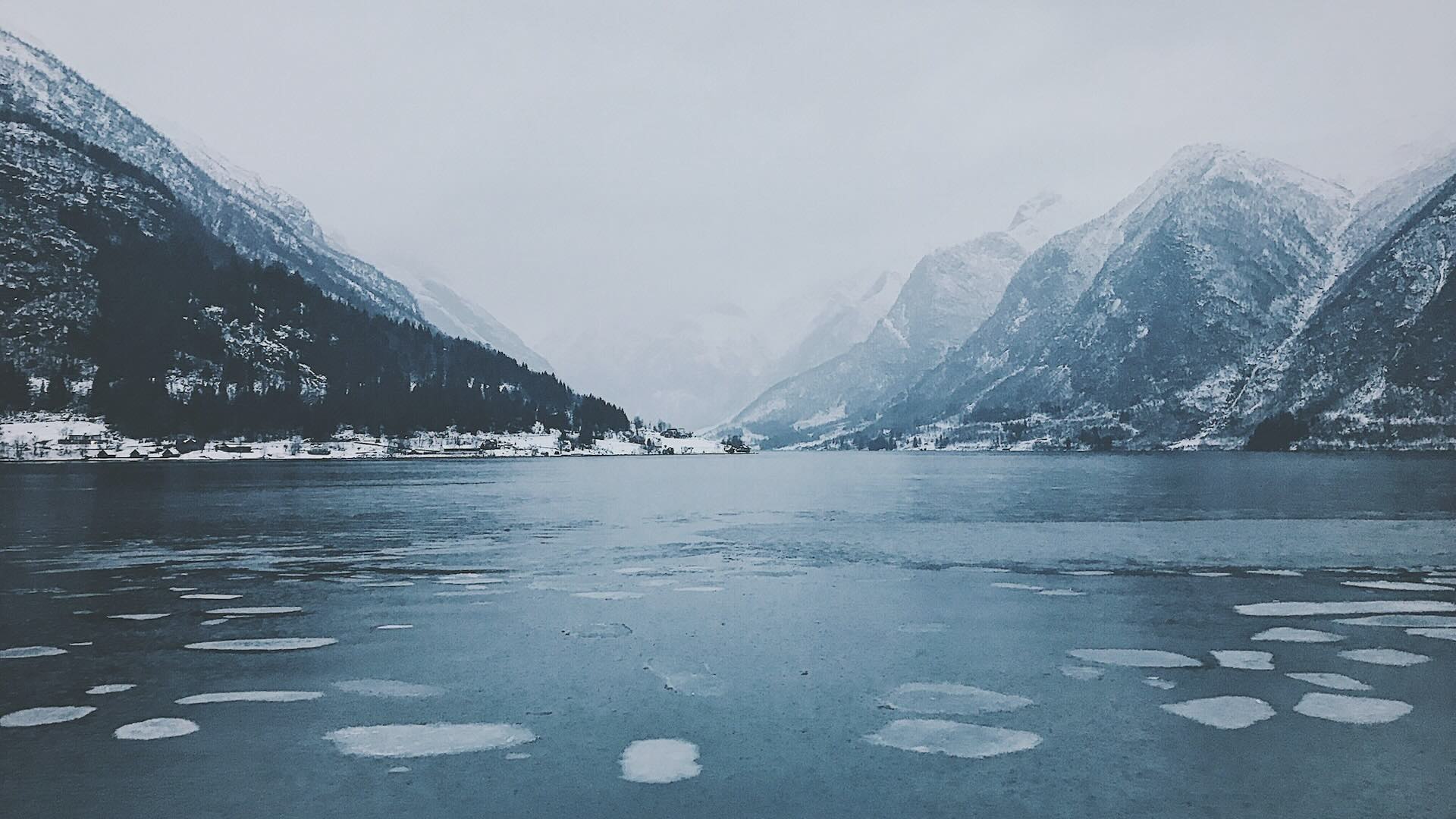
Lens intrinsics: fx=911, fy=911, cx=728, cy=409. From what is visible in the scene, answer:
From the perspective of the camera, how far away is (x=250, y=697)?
1748cm

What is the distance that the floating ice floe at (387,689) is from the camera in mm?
17766

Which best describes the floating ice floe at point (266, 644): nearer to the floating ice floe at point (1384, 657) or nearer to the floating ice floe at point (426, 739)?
the floating ice floe at point (426, 739)

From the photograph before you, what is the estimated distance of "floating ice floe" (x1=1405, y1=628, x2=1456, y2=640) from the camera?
22.5m

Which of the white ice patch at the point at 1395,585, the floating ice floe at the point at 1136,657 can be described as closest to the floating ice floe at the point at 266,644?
the floating ice floe at the point at 1136,657

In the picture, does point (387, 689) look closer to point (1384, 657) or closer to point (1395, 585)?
point (1384, 657)

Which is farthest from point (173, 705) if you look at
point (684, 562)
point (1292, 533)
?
point (1292, 533)

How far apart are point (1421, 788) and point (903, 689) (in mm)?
8284

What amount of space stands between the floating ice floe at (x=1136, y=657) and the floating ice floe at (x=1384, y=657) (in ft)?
12.1

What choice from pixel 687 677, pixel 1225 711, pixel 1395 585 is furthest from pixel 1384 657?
pixel 687 677

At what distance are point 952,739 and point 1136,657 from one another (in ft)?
27.1

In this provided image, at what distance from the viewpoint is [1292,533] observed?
50719 millimetres

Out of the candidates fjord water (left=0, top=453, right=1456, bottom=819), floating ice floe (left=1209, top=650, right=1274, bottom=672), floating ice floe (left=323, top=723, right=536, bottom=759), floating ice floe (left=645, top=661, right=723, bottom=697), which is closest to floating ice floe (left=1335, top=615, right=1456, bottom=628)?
fjord water (left=0, top=453, right=1456, bottom=819)

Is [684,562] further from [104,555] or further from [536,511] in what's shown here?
[536,511]

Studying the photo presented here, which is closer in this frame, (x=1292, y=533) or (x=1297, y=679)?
(x=1297, y=679)
